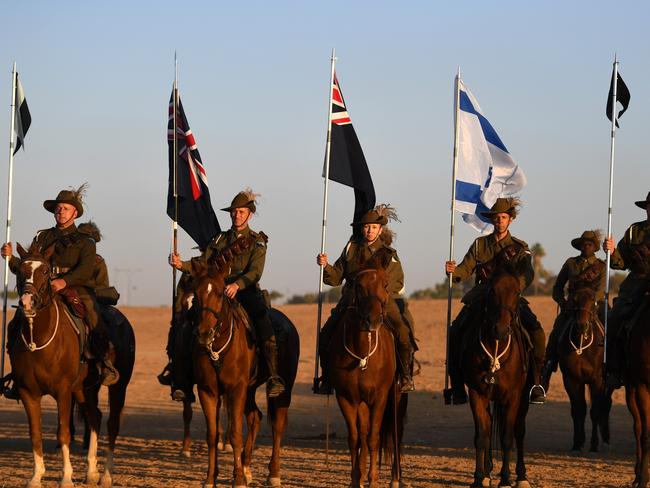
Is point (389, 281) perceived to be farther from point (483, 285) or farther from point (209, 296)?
point (209, 296)

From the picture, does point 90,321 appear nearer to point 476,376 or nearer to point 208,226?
point 208,226

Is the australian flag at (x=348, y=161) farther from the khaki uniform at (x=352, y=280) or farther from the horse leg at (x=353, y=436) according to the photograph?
the horse leg at (x=353, y=436)

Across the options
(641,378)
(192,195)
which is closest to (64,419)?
(192,195)

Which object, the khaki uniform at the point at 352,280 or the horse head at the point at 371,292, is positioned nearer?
the horse head at the point at 371,292

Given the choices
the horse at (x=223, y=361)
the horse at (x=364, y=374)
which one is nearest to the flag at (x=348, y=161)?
the horse at (x=223, y=361)

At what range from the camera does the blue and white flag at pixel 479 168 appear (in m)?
18.5

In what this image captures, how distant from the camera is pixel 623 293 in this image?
51.5 feet

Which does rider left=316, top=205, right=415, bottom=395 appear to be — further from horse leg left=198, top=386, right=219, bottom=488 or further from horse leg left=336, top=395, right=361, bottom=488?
horse leg left=198, top=386, right=219, bottom=488

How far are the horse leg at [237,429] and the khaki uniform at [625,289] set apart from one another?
4.67 metres

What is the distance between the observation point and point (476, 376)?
1499 cm

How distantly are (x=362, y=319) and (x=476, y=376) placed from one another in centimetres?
195

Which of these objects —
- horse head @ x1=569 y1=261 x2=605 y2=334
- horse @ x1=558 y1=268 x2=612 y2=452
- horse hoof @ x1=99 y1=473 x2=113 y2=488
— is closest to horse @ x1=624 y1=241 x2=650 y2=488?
horse head @ x1=569 y1=261 x2=605 y2=334

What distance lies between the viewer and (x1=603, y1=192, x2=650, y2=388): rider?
49.8ft

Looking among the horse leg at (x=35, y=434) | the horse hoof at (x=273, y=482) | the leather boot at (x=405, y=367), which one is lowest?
the horse hoof at (x=273, y=482)
